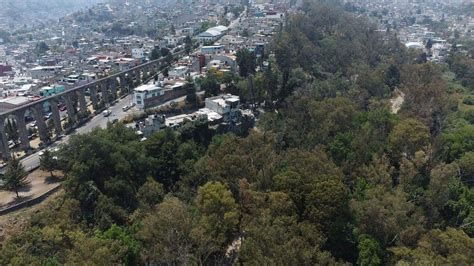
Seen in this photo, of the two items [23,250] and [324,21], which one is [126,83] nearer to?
[23,250]

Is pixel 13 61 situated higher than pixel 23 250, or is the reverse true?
pixel 23 250

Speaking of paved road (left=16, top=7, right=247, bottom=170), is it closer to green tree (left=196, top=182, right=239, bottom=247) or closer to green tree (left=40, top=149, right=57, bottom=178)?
green tree (left=40, top=149, right=57, bottom=178)

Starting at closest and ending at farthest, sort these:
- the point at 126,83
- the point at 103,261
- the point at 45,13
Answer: the point at 103,261
the point at 126,83
the point at 45,13

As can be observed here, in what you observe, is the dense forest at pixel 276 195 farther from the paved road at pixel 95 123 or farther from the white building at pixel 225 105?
the paved road at pixel 95 123

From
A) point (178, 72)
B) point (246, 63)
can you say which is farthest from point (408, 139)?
point (178, 72)

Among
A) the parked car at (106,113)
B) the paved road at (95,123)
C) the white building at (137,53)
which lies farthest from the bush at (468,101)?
the white building at (137,53)

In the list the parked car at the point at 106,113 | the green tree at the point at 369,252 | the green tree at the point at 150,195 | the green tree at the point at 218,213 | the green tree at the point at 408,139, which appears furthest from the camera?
the parked car at the point at 106,113

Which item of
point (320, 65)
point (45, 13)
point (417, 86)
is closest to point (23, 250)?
point (417, 86)
